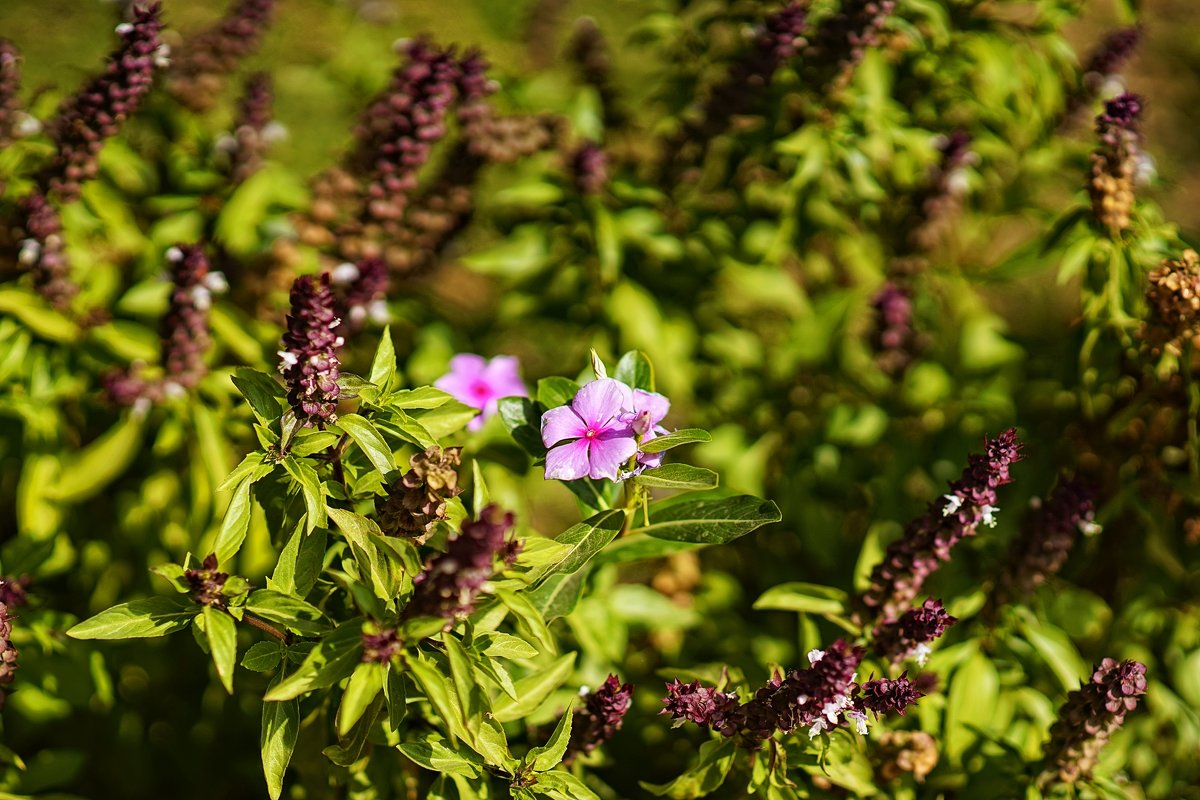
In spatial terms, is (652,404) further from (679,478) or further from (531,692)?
(531,692)

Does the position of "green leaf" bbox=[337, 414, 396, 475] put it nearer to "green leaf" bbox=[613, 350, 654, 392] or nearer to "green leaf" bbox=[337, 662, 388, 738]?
"green leaf" bbox=[337, 662, 388, 738]

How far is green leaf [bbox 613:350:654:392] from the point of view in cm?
229

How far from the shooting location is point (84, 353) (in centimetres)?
300

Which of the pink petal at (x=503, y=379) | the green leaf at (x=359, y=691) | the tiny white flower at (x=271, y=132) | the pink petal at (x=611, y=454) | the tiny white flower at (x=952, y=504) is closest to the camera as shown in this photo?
the green leaf at (x=359, y=691)

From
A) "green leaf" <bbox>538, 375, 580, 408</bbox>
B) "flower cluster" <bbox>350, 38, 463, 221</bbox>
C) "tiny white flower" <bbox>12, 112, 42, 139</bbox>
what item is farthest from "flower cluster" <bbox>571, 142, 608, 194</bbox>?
"tiny white flower" <bbox>12, 112, 42, 139</bbox>

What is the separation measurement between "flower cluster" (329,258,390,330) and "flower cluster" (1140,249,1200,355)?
2214mm

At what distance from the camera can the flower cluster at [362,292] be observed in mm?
3049

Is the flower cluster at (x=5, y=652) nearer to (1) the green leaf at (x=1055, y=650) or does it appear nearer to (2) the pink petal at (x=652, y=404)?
(2) the pink petal at (x=652, y=404)

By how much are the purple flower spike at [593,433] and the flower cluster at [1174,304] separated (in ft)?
4.99

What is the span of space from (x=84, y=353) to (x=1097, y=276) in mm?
3045

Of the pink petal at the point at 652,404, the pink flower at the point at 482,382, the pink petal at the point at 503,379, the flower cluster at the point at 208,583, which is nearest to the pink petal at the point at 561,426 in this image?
the pink petal at the point at 652,404

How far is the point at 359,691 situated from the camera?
5.66 feet

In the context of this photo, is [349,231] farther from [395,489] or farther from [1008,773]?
[1008,773]

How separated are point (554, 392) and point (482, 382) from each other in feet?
2.68
